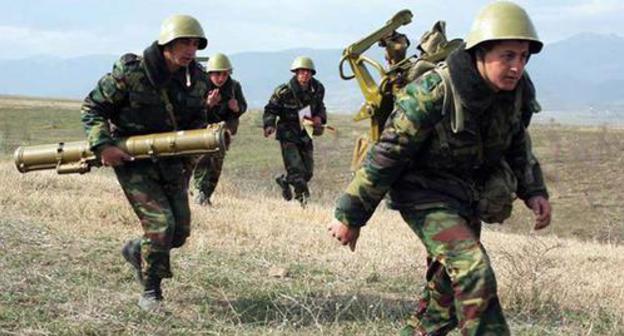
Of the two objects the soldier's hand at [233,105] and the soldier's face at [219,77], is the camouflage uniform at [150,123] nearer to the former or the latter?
the soldier's hand at [233,105]

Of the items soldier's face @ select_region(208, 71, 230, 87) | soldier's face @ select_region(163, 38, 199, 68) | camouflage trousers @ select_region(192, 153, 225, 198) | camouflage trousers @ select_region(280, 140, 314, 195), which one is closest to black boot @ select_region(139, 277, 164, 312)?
soldier's face @ select_region(163, 38, 199, 68)

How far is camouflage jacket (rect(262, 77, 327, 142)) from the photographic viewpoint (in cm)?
1159

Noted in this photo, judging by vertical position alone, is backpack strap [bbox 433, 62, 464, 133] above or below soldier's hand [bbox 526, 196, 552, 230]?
above

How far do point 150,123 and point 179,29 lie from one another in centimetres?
70

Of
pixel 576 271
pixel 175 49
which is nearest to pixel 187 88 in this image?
pixel 175 49

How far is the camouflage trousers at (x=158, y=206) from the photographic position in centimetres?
557

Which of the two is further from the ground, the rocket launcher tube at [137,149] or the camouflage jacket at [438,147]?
the camouflage jacket at [438,147]

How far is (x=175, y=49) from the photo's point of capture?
5523 millimetres

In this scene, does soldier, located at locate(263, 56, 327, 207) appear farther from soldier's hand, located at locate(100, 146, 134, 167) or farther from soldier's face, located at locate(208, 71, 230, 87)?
soldier's hand, located at locate(100, 146, 134, 167)

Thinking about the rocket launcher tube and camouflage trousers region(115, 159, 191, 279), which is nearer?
the rocket launcher tube

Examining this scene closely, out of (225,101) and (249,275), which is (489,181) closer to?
(249,275)

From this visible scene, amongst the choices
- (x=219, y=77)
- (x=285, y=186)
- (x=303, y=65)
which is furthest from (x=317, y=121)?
(x=219, y=77)

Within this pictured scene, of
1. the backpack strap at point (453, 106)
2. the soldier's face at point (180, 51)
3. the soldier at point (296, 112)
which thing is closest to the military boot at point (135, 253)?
the soldier's face at point (180, 51)

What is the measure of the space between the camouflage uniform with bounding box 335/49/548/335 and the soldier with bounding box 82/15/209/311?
181 cm
